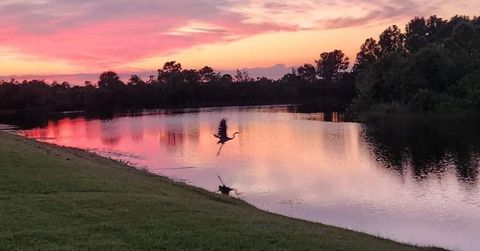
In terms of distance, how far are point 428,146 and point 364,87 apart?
57099mm

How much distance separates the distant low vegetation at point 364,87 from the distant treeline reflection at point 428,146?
1394cm

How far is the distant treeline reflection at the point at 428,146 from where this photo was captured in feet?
115

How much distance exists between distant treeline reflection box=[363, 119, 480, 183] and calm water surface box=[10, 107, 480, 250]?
8 cm

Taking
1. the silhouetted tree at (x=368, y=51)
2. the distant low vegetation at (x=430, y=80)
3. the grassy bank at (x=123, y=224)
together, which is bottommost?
the grassy bank at (x=123, y=224)

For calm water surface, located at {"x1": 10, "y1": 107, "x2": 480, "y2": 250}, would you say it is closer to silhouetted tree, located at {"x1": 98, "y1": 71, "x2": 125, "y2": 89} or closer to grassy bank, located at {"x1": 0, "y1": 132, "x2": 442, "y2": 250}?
grassy bank, located at {"x1": 0, "y1": 132, "x2": 442, "y2": 250}

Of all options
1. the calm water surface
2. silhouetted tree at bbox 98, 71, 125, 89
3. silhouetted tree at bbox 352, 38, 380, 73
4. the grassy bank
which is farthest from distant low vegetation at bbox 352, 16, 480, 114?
silhouetted tree at bbox 98, 71, 125, 89

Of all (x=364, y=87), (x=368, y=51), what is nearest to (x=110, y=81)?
(x=368, y=51)

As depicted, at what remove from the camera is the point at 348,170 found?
118 feet

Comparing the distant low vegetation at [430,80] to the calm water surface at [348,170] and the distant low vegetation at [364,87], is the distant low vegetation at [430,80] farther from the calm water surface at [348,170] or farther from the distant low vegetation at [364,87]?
the calm water surface at [348,170]

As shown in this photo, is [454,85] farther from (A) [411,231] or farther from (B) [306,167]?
(A) [411,231]

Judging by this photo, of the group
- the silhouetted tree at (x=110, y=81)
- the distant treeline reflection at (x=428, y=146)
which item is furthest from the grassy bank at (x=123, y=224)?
the silhouetted tree at (x=110, y=81)

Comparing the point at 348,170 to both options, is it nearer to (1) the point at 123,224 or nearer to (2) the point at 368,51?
(1) the point at 123,224

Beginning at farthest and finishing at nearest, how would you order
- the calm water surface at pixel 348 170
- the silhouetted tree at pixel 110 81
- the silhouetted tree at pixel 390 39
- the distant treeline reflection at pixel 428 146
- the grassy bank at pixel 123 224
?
the silhouetted tree at pixel 110 81, the silhouetted tree at pixel 390 39, the distant treeline reflection at pixel 428 146, the calm water surface at pixel 348 170, the grassy bank at pixel 123 224

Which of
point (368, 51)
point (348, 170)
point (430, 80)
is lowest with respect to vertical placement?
point (348, 170)
